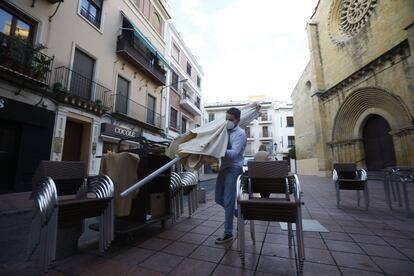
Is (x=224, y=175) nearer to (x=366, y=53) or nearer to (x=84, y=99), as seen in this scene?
(x=84, y=99)

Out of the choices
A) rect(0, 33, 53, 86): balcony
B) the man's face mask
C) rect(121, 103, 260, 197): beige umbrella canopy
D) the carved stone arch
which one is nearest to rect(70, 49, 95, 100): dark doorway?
rect(0, 33, 53, 86): balcony

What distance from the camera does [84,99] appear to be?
31.1 feet

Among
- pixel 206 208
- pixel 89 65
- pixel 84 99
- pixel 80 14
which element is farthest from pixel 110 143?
pixel 206 208

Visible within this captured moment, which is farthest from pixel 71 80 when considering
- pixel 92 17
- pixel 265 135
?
pixel 265 135

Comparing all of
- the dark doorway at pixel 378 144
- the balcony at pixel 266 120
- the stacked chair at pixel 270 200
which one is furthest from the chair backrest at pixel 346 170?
the balcony at pixel 266 120

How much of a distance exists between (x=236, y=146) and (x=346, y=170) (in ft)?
12.6

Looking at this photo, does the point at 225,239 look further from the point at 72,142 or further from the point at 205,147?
the point at 72,142

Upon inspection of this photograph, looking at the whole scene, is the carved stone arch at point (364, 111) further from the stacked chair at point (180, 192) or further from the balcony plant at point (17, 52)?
the balcony plant at point (17, 52)

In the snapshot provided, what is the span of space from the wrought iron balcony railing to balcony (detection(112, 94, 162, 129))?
2.43 ft

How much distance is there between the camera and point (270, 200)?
2.21m

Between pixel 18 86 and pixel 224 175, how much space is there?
835cm

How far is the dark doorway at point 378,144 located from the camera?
39.3 feet

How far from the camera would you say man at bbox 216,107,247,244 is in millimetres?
2887

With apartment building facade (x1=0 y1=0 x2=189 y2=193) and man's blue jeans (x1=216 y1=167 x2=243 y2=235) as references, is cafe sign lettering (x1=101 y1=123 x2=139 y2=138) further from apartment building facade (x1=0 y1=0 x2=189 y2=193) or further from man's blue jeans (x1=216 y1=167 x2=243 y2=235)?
man's blue jeans (x1=216 y1=167 x2=243 y2=235)
